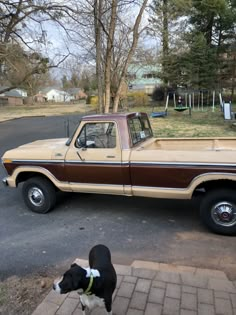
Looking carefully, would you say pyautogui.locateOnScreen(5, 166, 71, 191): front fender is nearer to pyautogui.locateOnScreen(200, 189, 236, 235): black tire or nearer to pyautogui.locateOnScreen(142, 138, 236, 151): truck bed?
pyautogui.locateOnScreen(142, 138, 236, 151): truck bed

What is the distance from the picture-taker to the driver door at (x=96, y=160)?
459 centimetres

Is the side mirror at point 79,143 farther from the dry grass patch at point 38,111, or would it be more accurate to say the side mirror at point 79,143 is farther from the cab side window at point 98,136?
the dry grass patch at point 38,111

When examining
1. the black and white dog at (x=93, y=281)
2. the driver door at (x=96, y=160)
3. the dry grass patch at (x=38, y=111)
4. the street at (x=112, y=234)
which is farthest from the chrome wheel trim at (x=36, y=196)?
the dry grass patch at (x=38, y=111)

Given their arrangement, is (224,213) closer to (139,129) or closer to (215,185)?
(215,185)

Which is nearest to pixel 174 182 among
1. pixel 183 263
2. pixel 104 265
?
pixel 183 263

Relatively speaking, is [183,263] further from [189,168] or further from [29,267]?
[29,267]

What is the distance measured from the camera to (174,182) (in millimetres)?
4289

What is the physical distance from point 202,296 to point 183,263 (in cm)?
68

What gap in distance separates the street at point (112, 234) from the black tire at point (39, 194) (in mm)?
139

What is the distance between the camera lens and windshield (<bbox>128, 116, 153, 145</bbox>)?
4770 mm

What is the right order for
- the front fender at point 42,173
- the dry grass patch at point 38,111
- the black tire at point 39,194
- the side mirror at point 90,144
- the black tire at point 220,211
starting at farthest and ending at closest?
the dry grass patch at point 38,111 < the black tire at point 39,194 < the front fender at point 42,173 < the side mirror at point 90,144 < the black tire at point 220,211

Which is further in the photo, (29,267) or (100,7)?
(100,7)

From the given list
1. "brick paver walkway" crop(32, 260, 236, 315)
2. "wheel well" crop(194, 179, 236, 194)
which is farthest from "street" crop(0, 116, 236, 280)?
"wheel well" crop(194, 179, 236, 194)

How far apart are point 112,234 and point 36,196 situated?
1.64 m
